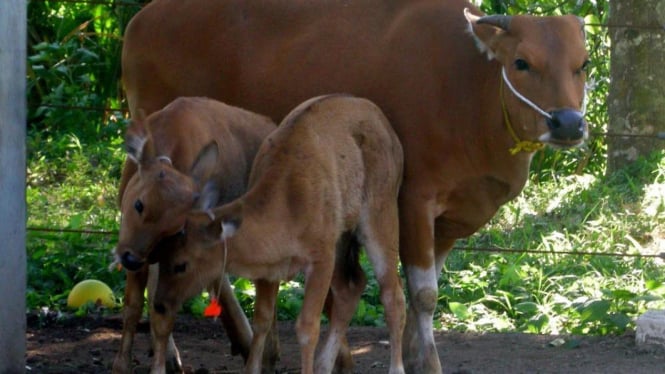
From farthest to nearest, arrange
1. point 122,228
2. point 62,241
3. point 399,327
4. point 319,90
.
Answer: point 62,241 < point 319,90 < point 399,327 < point 122,228

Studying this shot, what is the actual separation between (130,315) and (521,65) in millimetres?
2046

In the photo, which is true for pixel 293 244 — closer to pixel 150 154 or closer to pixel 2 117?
pixel 150 154

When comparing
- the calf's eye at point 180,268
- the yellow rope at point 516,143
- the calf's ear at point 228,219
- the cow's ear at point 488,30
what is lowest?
the calf's eye at point 180,268

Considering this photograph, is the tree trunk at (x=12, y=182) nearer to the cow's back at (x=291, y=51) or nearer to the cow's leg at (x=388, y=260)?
the cow's back at (x=291, y=51)

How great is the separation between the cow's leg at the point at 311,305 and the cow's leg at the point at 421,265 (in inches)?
30.4

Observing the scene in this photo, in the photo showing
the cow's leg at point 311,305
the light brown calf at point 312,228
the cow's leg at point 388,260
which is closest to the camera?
the light brown calf at point 312,228

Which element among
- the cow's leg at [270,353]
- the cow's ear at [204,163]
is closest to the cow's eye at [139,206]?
the cow's ear at [204,163]

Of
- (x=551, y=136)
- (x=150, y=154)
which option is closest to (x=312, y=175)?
(x=150, y=154)

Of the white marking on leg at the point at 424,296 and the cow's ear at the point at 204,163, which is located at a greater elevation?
the cow's ear at the point at 204,163

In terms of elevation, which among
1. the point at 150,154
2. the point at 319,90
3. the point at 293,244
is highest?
the point at 319,90

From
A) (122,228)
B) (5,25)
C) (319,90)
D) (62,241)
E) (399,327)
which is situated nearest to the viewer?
(122,228)

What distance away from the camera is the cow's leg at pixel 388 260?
5887 mm

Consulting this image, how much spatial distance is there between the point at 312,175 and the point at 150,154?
27.4 inches

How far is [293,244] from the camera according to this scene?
5434 mm
